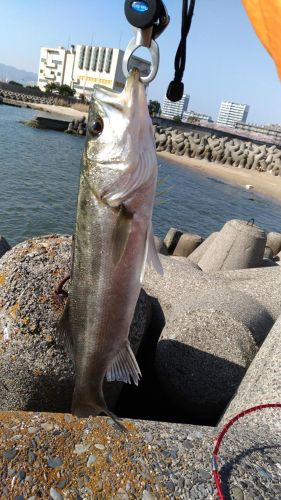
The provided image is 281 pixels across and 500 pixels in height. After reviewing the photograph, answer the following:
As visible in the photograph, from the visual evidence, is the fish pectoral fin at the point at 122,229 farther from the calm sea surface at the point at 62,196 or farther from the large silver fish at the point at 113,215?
the calm sea surface at the point at 62,196

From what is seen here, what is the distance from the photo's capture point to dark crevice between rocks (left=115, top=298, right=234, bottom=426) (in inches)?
214

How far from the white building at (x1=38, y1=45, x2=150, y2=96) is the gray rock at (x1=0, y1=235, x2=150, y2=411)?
141728mm

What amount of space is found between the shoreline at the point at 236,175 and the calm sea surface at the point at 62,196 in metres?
2.90

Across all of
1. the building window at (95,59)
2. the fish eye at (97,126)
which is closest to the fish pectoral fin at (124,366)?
the fish eye at (97,126)

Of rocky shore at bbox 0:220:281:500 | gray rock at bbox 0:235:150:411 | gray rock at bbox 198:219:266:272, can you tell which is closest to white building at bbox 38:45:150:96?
gray rock at bbox 198:219:266:272

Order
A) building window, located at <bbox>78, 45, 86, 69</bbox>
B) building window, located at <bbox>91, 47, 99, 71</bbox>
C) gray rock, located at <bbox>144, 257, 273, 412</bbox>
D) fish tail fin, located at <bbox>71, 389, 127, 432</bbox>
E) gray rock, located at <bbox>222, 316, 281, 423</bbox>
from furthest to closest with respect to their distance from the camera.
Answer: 1. building window, located at <bbox>78, 45, 86, 69</bbox>
2. building window, located at <bbox>91, 47, 99, 71</bbox>
3. gray rock, located at <bbox>144, 257, 273, 412</bbox>
4. gray rock, located at <bbox>222, 316, 281, 423</bbox>
5. fish tail fin, located at <bbox>71, 389, 127, 432</bbox>

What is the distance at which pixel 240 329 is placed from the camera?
5500 mm

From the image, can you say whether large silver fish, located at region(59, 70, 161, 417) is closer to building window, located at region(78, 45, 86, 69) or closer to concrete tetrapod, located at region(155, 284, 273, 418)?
concrete tetrapod, located at region(155, 284, 273, 418)

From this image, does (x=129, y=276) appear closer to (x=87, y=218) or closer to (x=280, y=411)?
(x=87, y=218)

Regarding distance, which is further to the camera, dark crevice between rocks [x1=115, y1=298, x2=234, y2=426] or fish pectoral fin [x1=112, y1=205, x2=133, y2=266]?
dark crevice between rocks [x1=115, y1=298, x2=234, y2=426]

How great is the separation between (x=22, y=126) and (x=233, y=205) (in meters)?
36.6

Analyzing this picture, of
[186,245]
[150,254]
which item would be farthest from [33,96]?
[150,254]

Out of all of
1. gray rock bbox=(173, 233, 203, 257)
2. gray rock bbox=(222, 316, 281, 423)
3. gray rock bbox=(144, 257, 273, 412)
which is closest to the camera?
gray rock bbox=(222, 316, 281, 423)

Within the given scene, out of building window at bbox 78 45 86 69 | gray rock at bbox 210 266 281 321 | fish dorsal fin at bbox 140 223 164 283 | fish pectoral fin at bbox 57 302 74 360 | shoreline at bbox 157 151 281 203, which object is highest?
building window at bbox 78 45 86 69
